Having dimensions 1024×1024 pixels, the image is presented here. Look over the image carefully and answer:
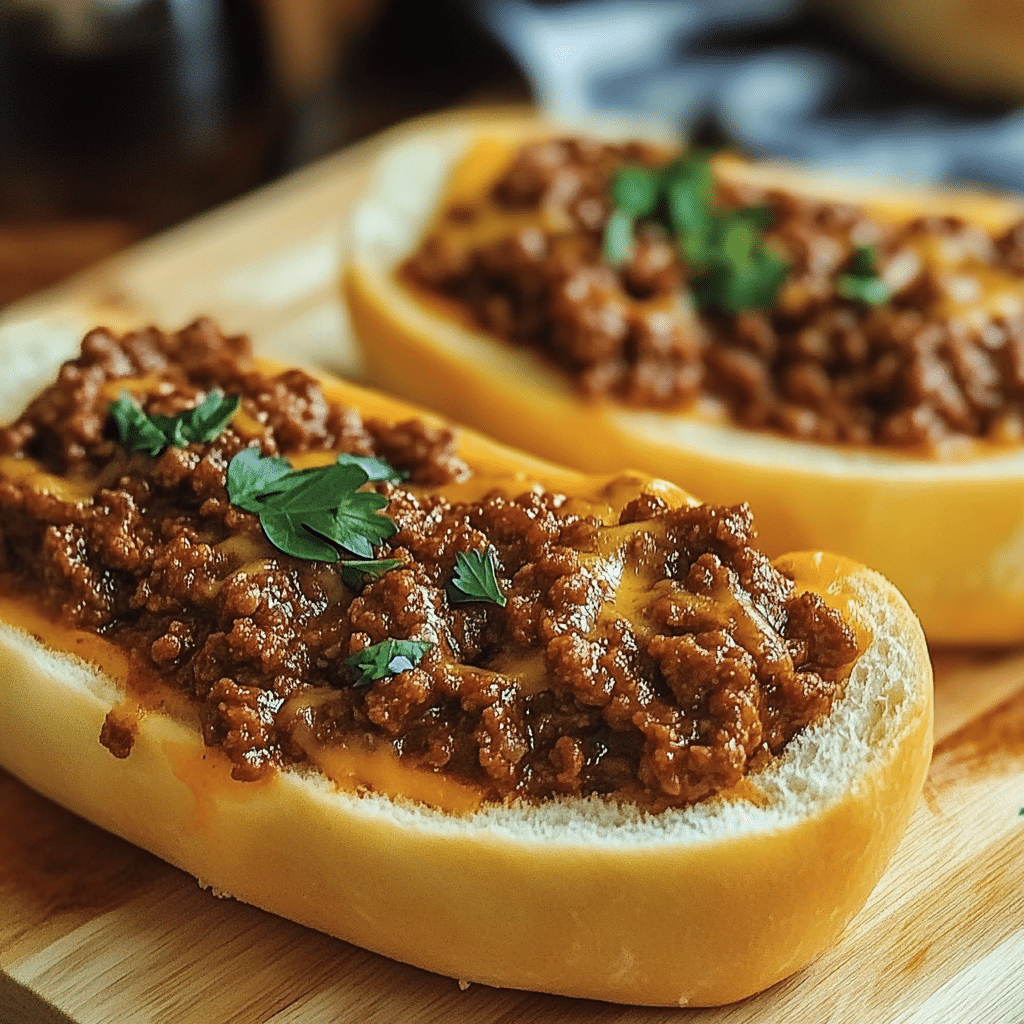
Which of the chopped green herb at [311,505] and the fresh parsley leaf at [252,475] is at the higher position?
the fresh parsley leaf at [252,475]

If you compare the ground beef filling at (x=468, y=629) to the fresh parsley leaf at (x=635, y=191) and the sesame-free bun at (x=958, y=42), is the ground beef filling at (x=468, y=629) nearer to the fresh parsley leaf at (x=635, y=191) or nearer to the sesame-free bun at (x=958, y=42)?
the fresh parsley leaf at (x=635, y=191)

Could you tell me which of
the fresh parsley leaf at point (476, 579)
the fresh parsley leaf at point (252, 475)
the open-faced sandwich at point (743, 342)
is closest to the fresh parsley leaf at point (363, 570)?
the fresh parsley leaf at point (476, 579)

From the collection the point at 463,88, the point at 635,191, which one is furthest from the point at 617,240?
the point at 463,88

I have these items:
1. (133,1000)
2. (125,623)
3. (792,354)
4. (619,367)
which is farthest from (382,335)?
(133,1000)

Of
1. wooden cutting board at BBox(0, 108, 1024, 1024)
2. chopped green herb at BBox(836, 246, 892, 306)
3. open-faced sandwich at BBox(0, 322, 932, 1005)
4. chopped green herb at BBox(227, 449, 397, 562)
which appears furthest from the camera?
chopped green herb at BBox(836, 246, 892, 306)

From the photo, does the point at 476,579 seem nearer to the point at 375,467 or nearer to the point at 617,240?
the point at 375,467

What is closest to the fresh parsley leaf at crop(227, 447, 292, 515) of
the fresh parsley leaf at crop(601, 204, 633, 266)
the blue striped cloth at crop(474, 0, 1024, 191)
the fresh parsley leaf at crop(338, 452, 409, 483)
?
the fresh parsley leaf at crop(338, 452, 409, 483)

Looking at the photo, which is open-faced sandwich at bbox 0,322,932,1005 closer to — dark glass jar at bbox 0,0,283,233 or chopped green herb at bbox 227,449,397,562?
chopped green herb at bbox 227,449,397,562
